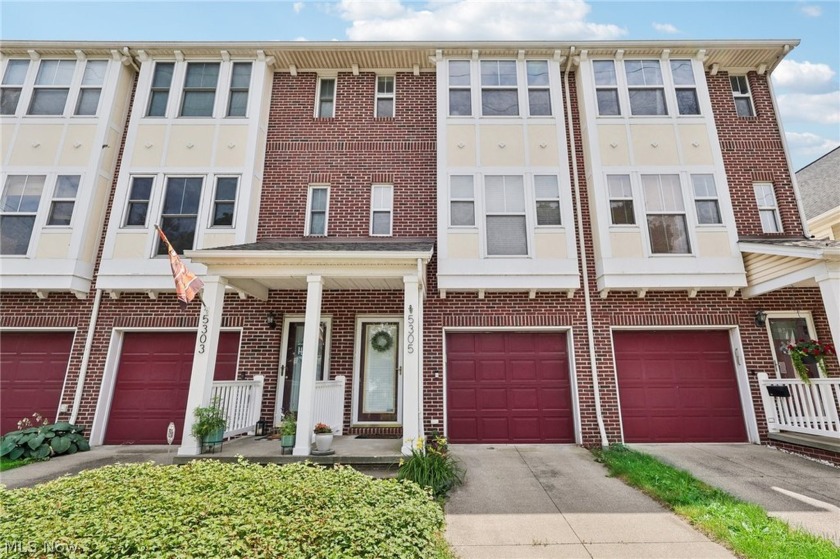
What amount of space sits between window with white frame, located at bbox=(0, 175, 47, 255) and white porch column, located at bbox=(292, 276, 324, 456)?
6.69 meters

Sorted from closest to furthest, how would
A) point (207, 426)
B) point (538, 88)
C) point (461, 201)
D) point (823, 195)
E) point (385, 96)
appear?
1. point (207, 426)
2. point (461, 201)
3. point (538, 88)
4. point (385, 96)
5. point (823, 195)

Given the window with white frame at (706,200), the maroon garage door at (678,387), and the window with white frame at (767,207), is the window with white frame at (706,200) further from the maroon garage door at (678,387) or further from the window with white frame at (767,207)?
the maroon garage door at (678,387)

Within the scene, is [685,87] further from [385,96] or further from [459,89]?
[385,96]

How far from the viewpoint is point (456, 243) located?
830 cm

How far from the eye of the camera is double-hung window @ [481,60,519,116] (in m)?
9.22

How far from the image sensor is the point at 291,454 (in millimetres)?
6062

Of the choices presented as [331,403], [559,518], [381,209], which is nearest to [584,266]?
[381,209]

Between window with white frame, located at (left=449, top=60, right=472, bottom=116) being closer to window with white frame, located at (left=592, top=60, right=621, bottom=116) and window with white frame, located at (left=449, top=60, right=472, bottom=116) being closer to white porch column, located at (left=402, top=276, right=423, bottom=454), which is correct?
window with white frame, located at (left=592, top=60, right=621, bottom=116)

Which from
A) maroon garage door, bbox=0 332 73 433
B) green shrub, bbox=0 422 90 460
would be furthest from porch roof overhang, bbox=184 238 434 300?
maroon garage door, bbox=0 332 73 433

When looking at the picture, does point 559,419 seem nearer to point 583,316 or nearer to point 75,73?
point 583,316

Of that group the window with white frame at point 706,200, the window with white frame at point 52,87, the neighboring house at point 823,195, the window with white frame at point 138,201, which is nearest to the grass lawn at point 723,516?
the window with white frame at point 706,200

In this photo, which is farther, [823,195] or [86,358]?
[823,195]

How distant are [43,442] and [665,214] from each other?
1313 cm

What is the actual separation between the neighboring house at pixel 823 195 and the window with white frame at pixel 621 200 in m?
5.81
